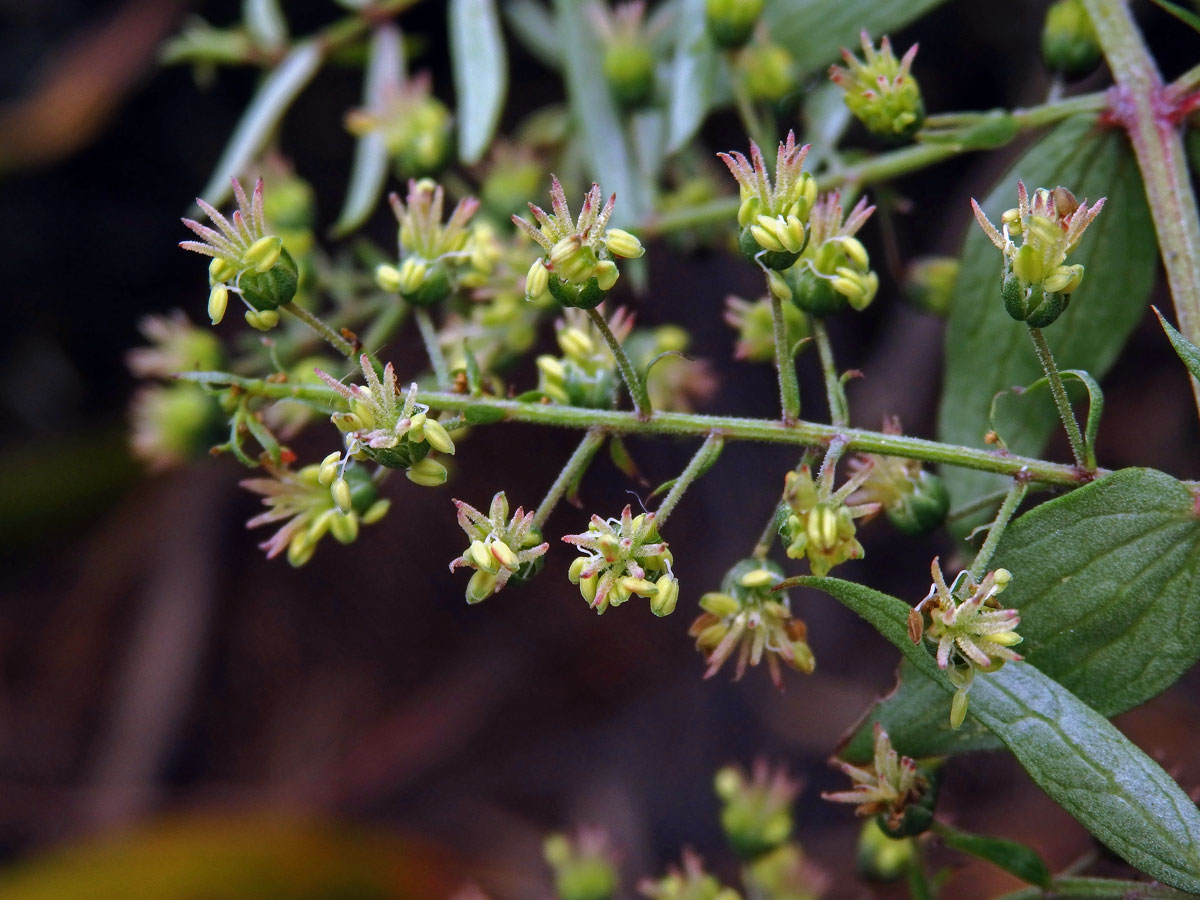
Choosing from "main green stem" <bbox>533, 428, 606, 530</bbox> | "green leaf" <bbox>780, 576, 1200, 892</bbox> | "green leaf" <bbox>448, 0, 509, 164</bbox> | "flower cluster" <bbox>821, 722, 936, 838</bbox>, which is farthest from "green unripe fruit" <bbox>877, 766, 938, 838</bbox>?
"green leaf" <bbox>448, 0, 509, 164</bbox>

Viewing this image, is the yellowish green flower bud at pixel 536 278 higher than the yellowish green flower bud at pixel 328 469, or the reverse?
the yellowish green flower bud at pixel 536 278

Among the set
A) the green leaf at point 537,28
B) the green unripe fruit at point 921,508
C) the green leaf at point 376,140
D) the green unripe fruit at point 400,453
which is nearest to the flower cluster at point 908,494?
the green unripe fruit at point 921,508

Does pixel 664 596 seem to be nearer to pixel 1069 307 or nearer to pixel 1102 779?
pixel 1102 779

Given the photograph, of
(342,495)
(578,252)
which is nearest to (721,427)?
(578,252)

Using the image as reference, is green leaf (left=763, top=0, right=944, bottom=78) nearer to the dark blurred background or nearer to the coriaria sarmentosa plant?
the coriaria sarmentosa plant

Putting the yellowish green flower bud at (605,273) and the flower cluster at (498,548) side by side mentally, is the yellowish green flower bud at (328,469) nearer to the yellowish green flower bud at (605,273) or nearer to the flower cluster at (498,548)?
the flower cluster at (498,548)

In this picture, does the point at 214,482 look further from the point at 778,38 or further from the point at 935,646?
the point at 935,646
